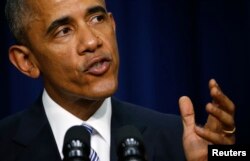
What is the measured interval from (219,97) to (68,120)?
20.4 inches

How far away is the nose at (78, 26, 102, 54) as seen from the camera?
4.87ft

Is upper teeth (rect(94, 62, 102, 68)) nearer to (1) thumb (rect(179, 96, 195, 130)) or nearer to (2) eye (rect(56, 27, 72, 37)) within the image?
(2) eye (rect(56, 27, 72, 37))

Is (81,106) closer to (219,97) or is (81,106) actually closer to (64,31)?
(64,31)

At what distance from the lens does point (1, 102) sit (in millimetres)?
2346

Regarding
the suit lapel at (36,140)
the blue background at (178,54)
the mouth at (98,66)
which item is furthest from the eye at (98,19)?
the blue background at (178,54)

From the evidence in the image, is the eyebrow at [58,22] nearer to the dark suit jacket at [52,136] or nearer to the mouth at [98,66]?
the mouth at [98,66]

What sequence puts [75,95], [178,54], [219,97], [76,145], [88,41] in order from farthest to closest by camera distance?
[178,54]
[75,95]
[88,41]
[219,97]
[76,145]

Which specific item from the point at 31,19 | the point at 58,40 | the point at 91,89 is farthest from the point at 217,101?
the point at 31,19

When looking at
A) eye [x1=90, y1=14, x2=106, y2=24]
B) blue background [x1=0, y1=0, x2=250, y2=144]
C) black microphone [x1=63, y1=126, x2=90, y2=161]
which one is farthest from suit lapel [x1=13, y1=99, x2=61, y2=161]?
blue background [x1=0, y1=0, x2=250, y2=144]

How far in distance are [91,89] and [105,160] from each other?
23cm

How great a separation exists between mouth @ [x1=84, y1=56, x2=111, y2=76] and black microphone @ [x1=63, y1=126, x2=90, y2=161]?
1.18ft

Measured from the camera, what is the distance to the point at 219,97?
1.35 meters

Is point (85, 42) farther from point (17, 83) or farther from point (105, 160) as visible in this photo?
point (17, 83)

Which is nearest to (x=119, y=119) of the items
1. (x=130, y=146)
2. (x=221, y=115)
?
(x=221, y=115)
